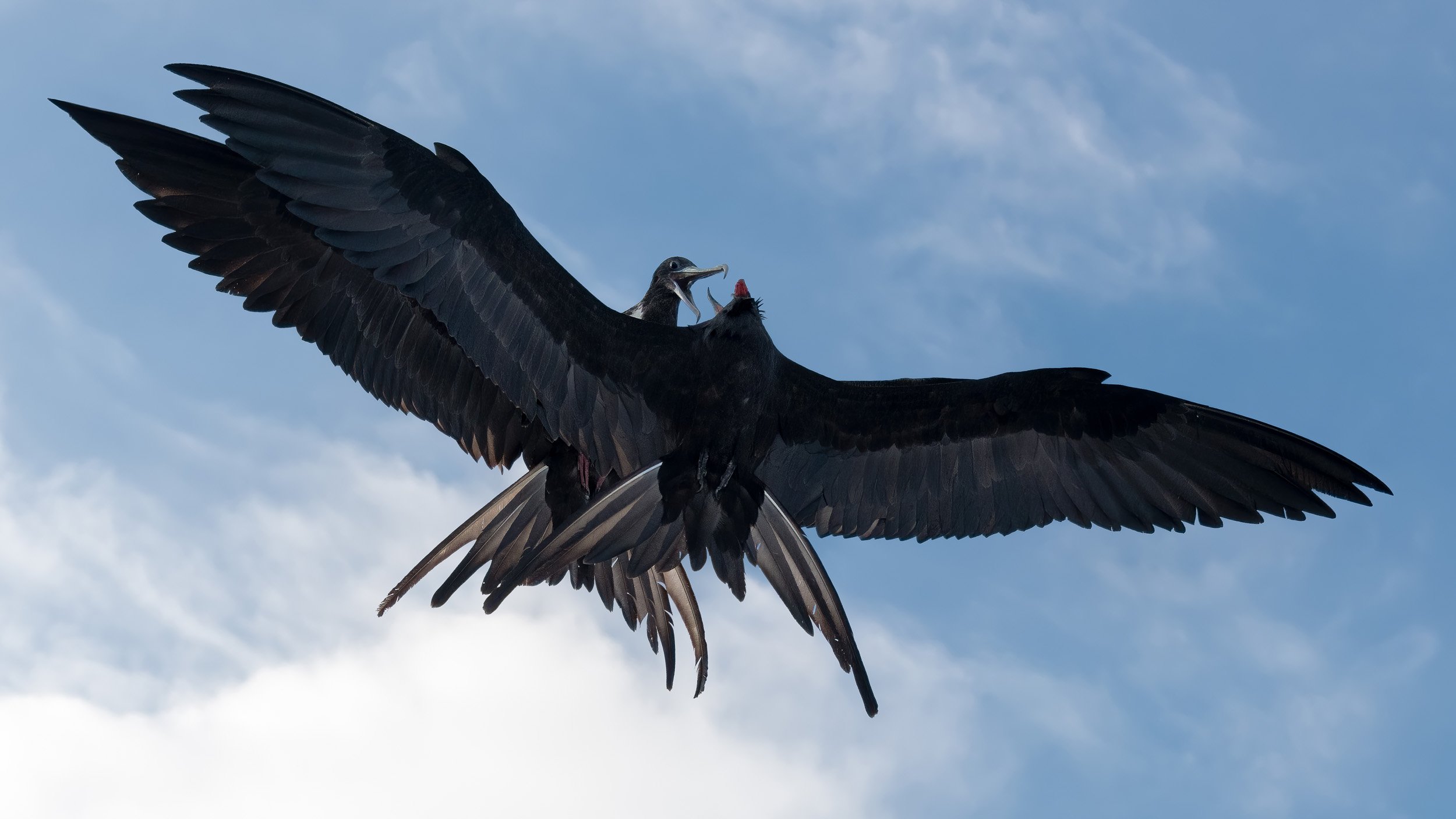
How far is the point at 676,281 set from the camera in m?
7.39

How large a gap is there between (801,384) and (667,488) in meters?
0.95

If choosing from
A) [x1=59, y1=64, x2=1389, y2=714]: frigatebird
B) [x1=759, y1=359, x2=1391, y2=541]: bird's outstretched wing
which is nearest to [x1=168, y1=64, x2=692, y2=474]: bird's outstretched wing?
[x1=59, y1=64, x2=1389, y2=714]: frigatebird

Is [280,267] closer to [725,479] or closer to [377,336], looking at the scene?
[377,336]

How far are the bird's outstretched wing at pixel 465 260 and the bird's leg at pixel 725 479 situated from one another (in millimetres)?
368

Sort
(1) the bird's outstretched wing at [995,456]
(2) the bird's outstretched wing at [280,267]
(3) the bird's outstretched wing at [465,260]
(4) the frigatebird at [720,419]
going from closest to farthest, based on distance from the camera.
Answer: (3) the bird's outstretched wing at [465,260], (4) the frigatebird at [720,419], (2) the bird's outstretched wing at [280,267], (1) the bird's outstretched wing at [995,456]

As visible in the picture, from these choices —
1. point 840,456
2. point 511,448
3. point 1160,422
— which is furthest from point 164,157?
point 1160,422

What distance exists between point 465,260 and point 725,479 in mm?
1542

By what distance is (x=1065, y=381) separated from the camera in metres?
6.85

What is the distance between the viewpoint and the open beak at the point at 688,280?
7.27m

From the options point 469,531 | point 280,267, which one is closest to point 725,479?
point 469,531

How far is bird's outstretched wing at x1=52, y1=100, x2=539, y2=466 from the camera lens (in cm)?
625

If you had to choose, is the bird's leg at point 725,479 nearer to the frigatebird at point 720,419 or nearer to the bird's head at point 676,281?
the frigatebird at point 720,419

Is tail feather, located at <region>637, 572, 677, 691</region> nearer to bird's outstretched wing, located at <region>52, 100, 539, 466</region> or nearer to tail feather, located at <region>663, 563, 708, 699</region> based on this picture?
tail feather, located at <region>663, 563, 708, 699</region>

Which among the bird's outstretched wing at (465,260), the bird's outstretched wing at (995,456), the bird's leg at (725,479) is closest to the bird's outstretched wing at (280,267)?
the bird's outstretched wing at (465,260)
